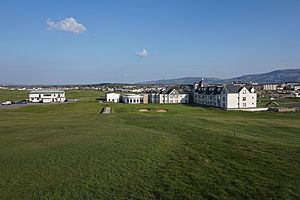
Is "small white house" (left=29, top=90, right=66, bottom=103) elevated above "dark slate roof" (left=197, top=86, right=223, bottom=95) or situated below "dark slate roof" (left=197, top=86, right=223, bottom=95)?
below

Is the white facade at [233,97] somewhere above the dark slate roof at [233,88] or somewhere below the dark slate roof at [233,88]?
below

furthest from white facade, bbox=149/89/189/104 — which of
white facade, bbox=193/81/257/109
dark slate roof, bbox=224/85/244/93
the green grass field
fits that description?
the green grass field

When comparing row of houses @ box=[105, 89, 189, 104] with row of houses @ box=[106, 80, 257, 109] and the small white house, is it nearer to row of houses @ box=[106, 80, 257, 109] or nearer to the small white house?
row of houses @ box=[106, 80, 257, 109]

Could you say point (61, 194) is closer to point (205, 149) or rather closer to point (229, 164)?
point (229, 164)

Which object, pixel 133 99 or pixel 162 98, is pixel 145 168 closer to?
pixel 162 98

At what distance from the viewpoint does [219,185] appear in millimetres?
14398

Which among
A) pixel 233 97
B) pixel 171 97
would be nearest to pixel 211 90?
pixel 233 97

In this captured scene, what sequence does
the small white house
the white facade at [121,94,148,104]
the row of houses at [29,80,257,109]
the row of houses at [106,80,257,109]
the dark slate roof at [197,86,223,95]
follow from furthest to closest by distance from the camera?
the small white house
the white facade at [121,94,148,104]
the dark slate roof at [197,86,223,95]
the row of houses at [29,80,257,109]
the row of houses at [106,80,257,109]

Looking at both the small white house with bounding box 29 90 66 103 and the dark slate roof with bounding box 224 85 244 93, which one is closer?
the dark slate roof with bounding box 224 85 244 93

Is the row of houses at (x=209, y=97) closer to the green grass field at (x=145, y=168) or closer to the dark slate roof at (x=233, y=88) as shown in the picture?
the dark slate roof at (x=233, y=88)

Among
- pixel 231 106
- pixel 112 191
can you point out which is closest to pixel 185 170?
pixel 112 191

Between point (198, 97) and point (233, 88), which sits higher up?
point (233, 88)

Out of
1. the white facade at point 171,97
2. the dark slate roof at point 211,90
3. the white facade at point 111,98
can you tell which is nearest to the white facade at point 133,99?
the white facade at point 171,97

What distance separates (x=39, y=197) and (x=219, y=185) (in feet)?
29.0
